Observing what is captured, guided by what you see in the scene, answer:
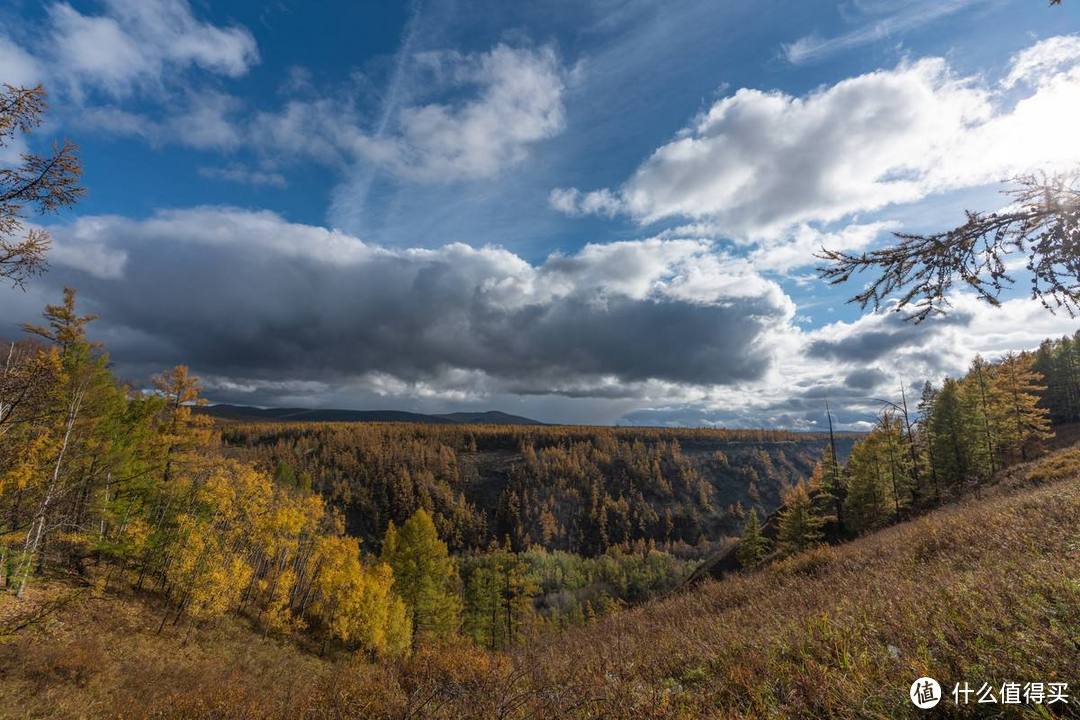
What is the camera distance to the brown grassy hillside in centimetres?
514

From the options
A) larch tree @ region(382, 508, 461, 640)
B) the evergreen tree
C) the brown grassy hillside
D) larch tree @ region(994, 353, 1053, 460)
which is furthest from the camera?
larch tree @ region(382, 508, 461, 640)

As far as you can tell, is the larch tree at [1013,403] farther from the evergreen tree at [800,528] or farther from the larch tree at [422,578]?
the larch tree at [422,578]

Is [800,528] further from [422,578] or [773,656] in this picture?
[773,656]

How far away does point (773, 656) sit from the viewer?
268 inches

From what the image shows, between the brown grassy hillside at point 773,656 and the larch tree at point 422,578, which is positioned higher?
the brown grassy hillside at point 773,656

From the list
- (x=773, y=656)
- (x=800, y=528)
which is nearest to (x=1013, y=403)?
(x=800, y=528)

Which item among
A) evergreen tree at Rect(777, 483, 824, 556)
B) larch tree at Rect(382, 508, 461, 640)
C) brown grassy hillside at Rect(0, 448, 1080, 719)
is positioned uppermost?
brown grassy hillside at Rect(0, 448, 1080, 719)

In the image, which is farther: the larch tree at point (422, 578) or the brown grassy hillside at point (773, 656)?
the larch tree at point (422, 578)

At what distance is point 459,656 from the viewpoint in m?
11.5

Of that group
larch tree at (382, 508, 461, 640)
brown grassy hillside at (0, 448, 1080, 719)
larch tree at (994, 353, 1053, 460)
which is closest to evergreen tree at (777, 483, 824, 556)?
larch tree at (994, 353, 1053, 460)

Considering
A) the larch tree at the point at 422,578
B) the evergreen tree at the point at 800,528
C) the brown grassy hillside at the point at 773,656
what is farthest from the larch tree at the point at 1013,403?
the larch tree at the point at 422,578

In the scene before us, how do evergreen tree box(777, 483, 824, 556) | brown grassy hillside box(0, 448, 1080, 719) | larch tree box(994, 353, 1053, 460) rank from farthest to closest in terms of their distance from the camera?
larch tree box(994, 353, 1053, 460) → evergreen tree box(777, 483, 824, 556) → brown grassy hillside box(0, 448, 1080, 719)

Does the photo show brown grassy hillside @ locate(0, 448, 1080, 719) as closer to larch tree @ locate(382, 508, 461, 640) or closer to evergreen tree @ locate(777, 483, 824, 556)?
evergreen tree @ locate(777, 483, 824, 556)

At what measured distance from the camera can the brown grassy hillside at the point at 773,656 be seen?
16.9 feet
